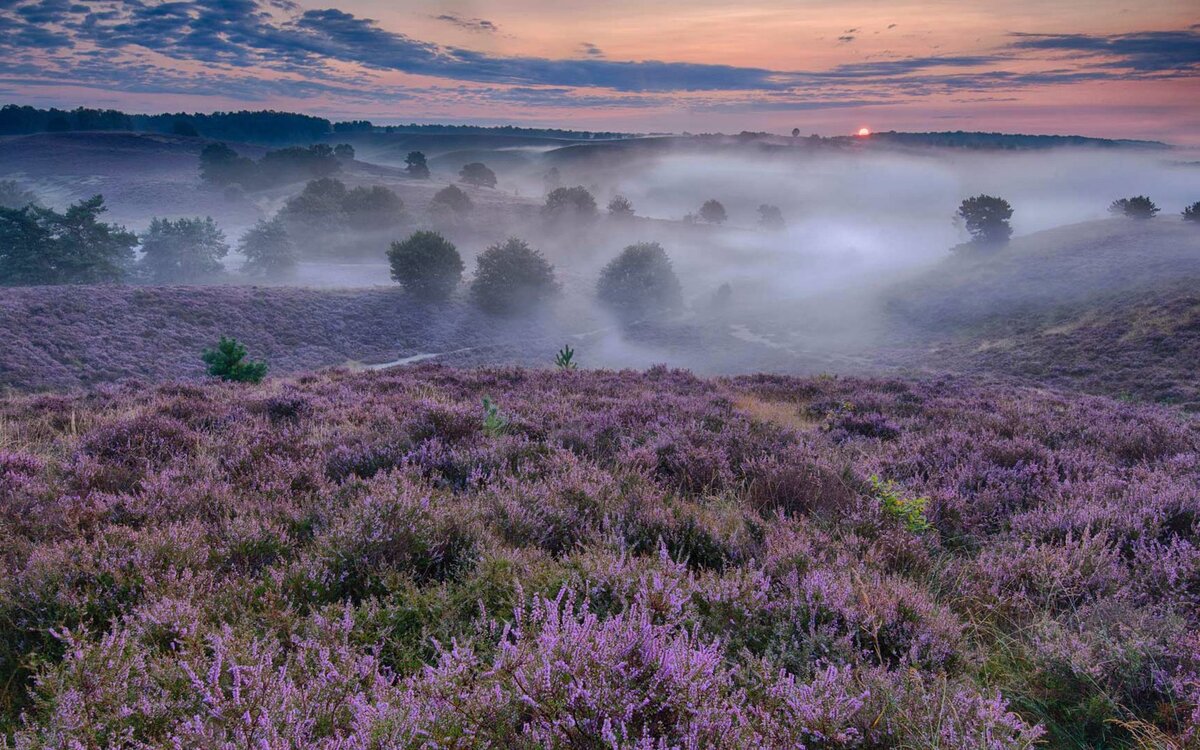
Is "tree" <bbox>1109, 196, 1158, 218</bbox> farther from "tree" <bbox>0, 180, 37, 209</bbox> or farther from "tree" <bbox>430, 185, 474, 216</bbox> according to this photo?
"tree" <bbox>0, 180, 37, 209</bbox>

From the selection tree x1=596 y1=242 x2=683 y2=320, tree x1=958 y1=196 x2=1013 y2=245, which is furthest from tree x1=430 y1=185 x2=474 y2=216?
tree x1=958 y1=196 x2=1013 y2=245

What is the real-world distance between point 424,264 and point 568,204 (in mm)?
40245

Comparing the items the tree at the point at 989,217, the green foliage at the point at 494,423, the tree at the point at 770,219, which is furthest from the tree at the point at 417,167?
the green foliage at the point at 494,423

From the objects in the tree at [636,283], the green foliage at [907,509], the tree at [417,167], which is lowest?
the tree at [636,283]

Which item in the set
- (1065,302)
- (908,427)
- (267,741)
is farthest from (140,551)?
(1065,302)

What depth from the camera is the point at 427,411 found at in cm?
736

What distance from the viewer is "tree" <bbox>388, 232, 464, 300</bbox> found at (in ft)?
175

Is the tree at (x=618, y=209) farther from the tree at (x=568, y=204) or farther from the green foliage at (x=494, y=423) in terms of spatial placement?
the green foliage at (x=494, y=423)

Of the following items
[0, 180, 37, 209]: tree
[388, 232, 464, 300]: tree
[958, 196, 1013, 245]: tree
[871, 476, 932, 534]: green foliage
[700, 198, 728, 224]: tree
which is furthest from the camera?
[700, 198, 728, 224]: tree

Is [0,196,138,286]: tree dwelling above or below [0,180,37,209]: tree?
below

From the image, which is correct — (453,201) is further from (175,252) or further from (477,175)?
(477,175)

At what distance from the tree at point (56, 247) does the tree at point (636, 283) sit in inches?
1921

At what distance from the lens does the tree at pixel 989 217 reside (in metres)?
68.0

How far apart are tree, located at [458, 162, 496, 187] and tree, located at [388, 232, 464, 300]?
72100 mm
